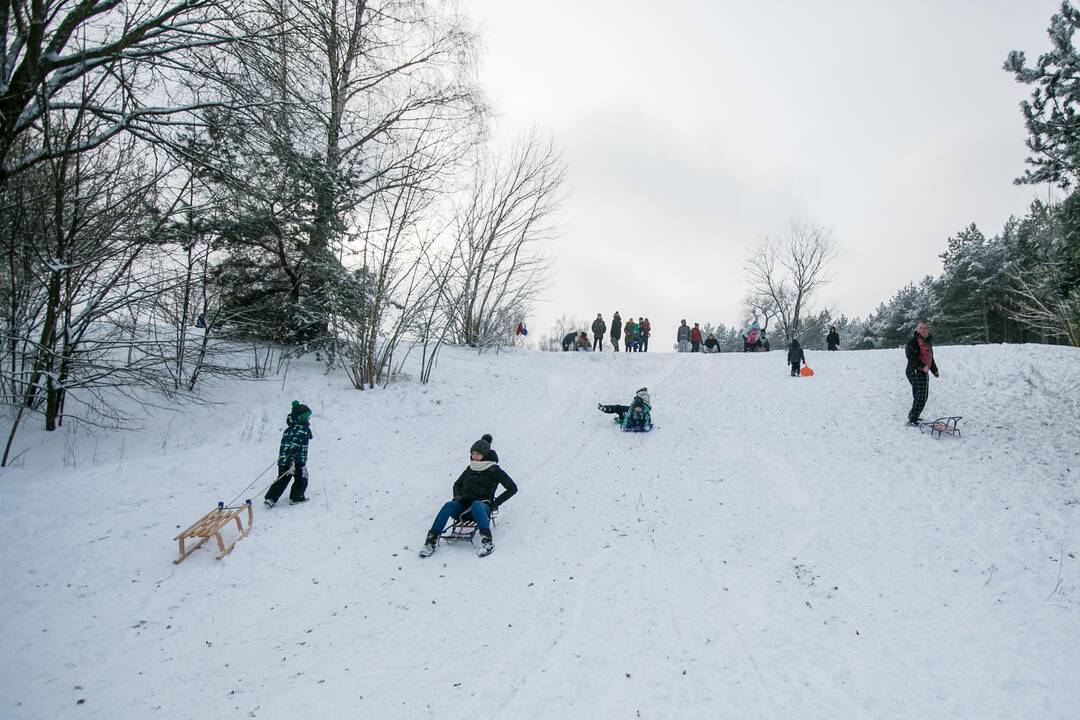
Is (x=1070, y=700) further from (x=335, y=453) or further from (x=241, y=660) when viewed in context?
(x=335, y=453)

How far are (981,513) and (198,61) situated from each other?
11527mm

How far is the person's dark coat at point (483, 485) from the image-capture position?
6762 millimetres

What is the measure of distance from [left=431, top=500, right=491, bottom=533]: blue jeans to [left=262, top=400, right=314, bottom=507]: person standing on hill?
237 cm

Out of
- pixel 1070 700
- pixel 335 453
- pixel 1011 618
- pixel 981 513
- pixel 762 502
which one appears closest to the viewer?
pixel 1070 700

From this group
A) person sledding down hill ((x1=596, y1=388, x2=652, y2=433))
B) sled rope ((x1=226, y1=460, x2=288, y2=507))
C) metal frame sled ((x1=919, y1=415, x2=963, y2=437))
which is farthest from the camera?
person sledding down hill ((x1=596, y1=388, x2=652, y2=433))

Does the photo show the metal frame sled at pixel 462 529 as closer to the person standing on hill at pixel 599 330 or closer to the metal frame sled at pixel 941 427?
the metal frame sled at pixel 941 427

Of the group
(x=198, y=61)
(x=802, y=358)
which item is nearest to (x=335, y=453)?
(x=198, y=61)

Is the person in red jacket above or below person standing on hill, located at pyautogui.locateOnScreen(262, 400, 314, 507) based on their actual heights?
above

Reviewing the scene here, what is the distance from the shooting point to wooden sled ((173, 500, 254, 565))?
5.67 m

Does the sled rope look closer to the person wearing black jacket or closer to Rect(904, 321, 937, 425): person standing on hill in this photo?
the person wearing black jacket

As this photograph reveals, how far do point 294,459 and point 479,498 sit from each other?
9.84 feet

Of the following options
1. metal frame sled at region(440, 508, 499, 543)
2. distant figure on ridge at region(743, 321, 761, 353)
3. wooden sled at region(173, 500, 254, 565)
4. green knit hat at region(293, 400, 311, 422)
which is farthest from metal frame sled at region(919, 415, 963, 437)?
distant figure on ridge at region(743, 321, 761, 353)

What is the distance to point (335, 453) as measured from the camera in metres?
9.20

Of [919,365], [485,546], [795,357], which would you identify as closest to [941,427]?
[919,365]
